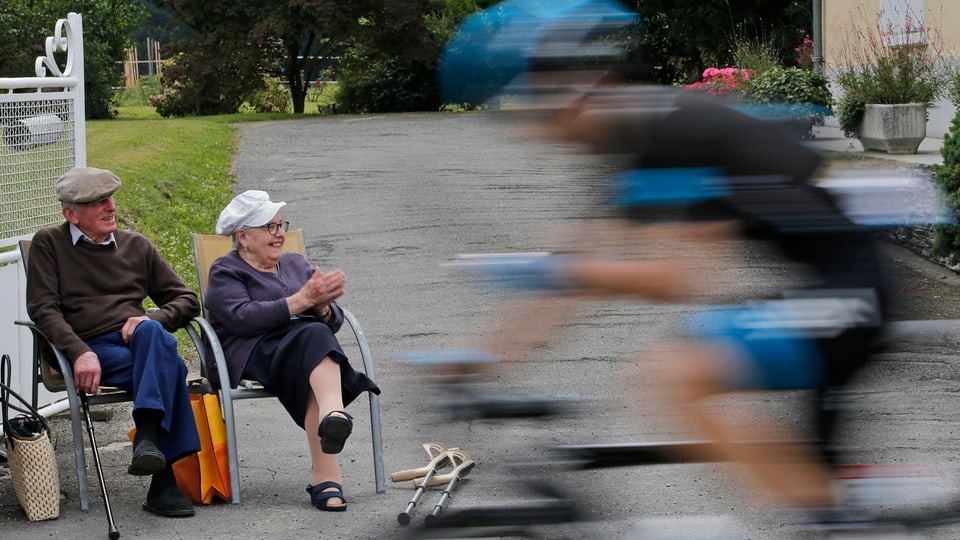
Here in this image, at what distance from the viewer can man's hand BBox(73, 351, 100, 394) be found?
202 inches

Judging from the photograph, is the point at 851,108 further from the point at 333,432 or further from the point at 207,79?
the point at 207,79

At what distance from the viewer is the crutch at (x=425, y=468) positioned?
5312 mm

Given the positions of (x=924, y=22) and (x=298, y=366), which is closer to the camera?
(x=298, y=366)

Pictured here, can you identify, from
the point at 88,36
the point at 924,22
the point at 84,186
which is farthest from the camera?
the point at 88,36

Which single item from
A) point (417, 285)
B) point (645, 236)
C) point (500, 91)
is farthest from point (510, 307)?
point (417, 285)

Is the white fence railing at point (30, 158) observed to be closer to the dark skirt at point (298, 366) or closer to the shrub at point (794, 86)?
the dark skirt at point (298, 366)

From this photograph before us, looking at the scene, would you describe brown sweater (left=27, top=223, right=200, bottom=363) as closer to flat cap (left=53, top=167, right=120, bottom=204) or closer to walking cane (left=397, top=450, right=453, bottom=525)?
flat cap (left=53, top=167, right=120, bottom=204)

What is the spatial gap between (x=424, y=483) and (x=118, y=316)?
1450mm

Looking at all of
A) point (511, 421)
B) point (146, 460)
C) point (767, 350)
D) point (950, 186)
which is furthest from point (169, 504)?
point (950, 186)

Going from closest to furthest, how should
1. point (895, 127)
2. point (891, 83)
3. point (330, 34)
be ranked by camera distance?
point (895, 127) → point (891, 83) → point (330, 34)

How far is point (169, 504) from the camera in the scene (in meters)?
5.02

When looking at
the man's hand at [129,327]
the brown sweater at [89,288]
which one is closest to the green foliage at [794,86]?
the brown sweater at [89,288]

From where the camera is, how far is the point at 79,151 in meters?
6.43

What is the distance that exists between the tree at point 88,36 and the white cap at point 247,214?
21979 millimetres
